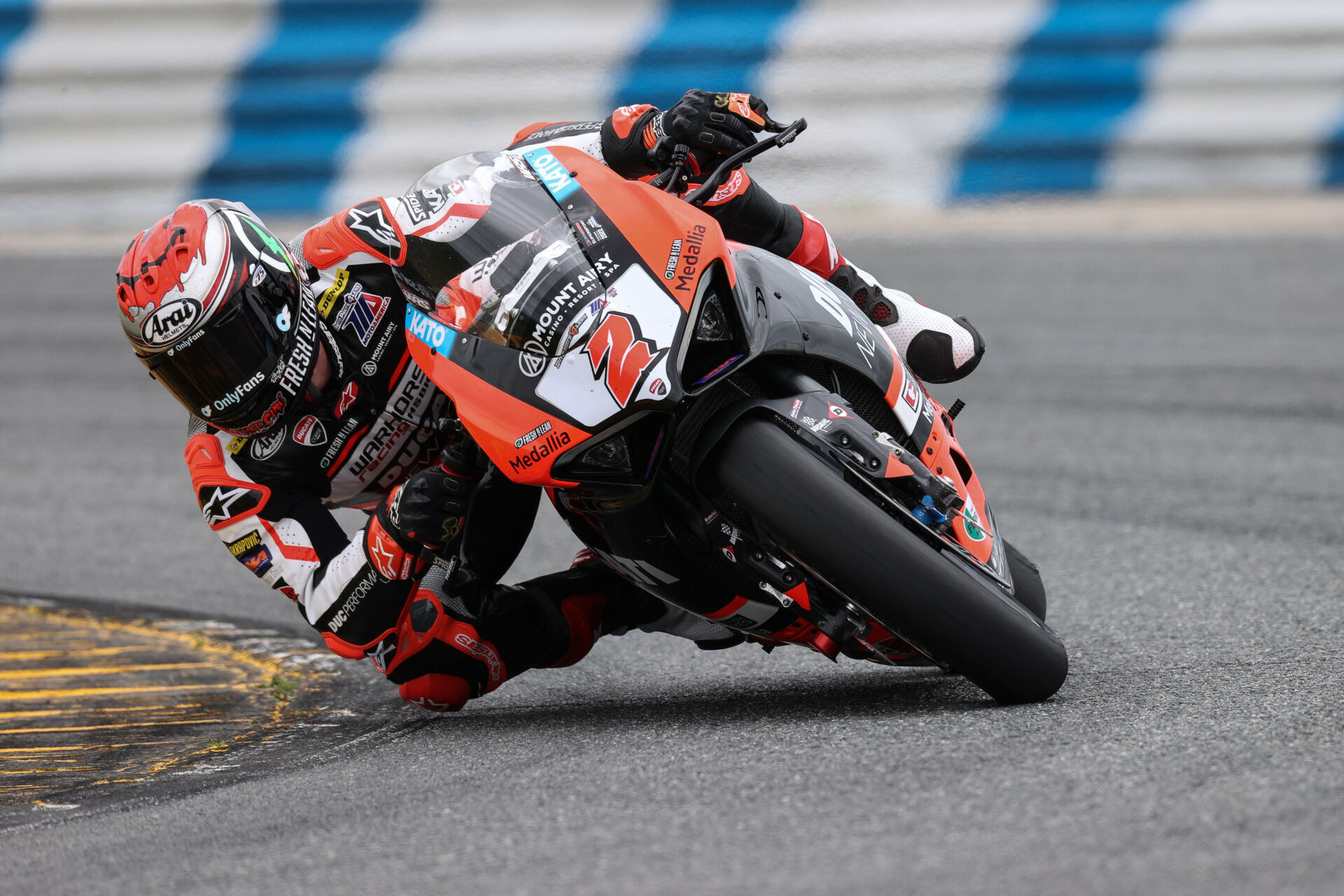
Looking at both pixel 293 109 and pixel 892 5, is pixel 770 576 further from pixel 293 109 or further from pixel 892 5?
pixel 293 109

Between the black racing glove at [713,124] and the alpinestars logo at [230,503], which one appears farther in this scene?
the alpinestars logo at [230,503]

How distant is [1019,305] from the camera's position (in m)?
8.34

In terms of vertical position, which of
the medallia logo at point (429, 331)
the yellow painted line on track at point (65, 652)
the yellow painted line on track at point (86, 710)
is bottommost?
the yellow painted line on track at point (65, 652)

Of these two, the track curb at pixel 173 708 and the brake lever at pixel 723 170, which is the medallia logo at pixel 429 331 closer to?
the brake lever at pixel 723 170

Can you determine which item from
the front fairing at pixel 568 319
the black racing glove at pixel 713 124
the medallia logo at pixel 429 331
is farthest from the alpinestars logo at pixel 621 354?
the black racing glove at pixel 713 124

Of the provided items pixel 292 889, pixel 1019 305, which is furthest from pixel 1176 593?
pixel 1019 305

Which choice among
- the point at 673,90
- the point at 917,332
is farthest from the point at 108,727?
the point at 673,90

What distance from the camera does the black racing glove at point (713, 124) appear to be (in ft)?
11.1

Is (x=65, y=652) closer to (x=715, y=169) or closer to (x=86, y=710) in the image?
(x=86, y=710)

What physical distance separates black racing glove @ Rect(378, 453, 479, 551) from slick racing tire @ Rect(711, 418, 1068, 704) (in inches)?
25.7

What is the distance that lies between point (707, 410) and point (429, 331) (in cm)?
61

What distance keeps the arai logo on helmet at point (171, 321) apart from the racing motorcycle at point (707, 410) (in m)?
0.61

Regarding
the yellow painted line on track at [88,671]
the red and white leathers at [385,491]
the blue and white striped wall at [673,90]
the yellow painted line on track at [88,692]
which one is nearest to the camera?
the red and white leathers at [385,491]

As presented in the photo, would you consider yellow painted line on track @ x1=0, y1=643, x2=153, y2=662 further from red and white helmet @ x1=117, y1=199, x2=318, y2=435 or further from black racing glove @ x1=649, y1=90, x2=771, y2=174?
black racing glove @ x1=649, y1=90, x2=771, y2=174
